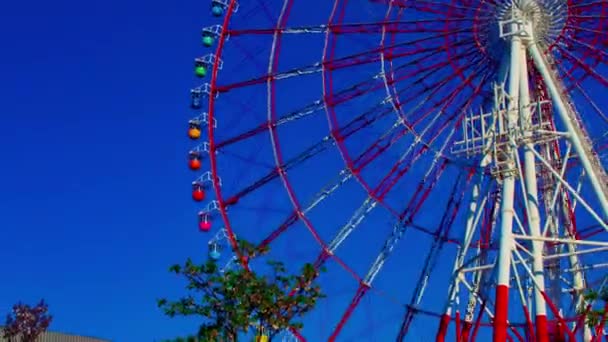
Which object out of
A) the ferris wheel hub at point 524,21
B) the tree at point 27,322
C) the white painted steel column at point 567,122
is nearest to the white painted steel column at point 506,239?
the white painted steel column at point 567,122

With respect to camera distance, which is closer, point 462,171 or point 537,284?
point 537,284

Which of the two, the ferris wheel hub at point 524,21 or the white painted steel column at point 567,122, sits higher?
the ferris wheel hub at point 524,21

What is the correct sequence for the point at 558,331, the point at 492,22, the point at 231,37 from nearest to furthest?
the point at 558,331, the point at 492,22, the point at 231,37

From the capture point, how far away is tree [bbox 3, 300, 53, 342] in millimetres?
44234

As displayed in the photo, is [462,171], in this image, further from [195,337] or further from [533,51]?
[195,337]

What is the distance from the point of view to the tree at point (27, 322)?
145 feet

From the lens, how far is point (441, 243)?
117 ft

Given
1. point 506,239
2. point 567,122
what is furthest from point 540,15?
point 506,239

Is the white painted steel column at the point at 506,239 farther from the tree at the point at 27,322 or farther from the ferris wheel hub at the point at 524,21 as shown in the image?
the tree at the point at 27,322

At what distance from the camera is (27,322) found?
44.3 m

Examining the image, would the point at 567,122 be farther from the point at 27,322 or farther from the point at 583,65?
the point at 27,322

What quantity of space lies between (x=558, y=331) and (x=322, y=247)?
7.68m

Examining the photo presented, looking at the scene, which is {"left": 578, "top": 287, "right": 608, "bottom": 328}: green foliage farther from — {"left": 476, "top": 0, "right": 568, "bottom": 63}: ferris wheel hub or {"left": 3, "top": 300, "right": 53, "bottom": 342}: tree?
{"left": 3, "top": 300, "right": 53, "bottom": 342}: tree

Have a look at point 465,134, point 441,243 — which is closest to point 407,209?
point 441,243
